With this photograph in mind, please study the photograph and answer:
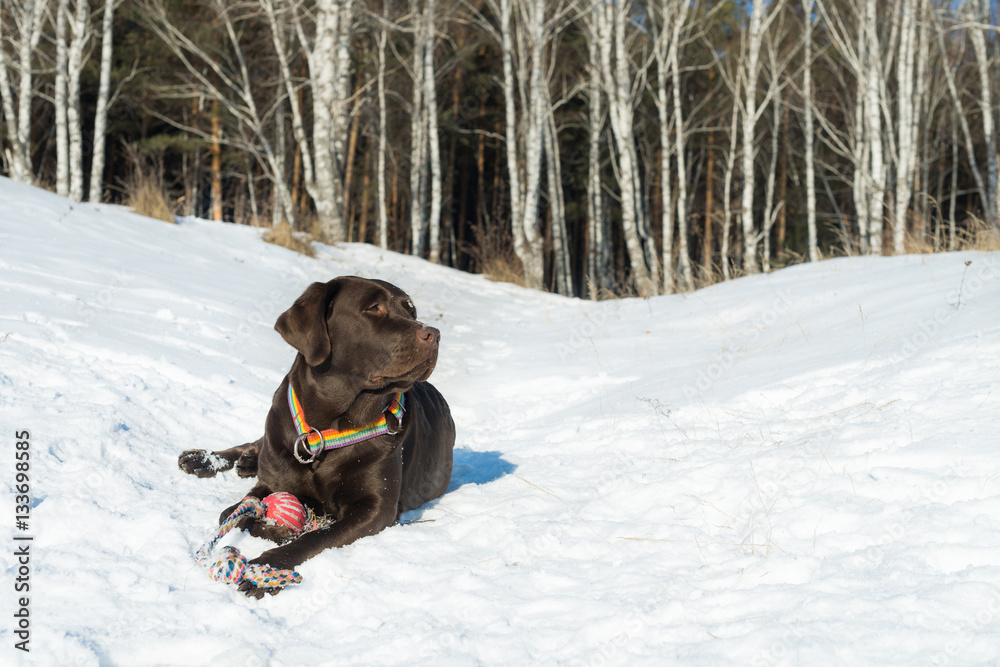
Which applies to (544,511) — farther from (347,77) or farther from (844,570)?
(347,77)

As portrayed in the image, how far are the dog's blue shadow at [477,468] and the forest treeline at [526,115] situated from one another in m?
7.13

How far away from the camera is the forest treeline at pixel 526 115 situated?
13.7m

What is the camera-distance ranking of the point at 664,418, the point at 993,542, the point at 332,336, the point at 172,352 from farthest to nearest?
1. the point at 172,352
2. the point at 664,418
3. the point at 332,336
4. the point at 993,542

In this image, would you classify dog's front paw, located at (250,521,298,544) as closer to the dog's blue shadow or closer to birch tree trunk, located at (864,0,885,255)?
the dog's blue shadow

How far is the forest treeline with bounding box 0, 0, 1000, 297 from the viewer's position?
45.1 feet

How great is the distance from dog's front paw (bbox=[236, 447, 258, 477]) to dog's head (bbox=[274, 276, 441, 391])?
0.86 meters

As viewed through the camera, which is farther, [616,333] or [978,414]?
[616,333]

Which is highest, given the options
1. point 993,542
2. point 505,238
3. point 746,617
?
point 505,238

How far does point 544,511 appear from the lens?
3.05 m

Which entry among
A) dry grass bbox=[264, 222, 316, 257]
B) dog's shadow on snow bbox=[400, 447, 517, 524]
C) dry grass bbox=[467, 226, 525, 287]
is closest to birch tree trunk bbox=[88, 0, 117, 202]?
dry grass bbox=[264, 222, 316, 257]

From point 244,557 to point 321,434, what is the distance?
2.11 feet

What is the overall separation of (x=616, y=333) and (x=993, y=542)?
18.2 ft

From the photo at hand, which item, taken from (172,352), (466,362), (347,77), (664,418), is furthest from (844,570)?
(347,77)

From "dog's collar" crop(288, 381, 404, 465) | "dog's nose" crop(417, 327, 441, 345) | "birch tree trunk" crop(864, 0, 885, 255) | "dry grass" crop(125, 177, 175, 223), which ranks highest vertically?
"birch tree trunk" crop(864, 0, 885, 255)
